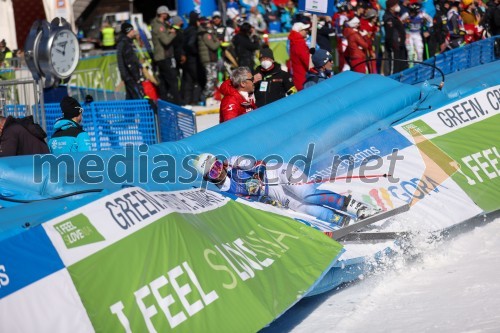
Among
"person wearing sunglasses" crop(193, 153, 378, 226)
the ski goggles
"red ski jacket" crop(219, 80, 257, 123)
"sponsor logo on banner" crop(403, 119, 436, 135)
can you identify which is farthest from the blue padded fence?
the ski goggles

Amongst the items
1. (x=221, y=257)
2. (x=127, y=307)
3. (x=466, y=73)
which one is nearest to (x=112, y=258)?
(x=127, y=307)

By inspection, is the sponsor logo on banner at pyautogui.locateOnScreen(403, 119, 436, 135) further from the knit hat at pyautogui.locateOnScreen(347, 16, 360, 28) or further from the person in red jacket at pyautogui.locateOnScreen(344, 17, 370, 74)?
the knit hat at pyautogui.locateOnScreen(347, 16, 360, 28)

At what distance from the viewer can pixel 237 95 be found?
8969mm

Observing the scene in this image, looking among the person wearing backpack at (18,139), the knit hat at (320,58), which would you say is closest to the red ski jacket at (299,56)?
the knit hat at (320,58)

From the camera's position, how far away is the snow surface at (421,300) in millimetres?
5551

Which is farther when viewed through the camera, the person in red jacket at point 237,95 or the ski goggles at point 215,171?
the person in red jacket at point 237,95

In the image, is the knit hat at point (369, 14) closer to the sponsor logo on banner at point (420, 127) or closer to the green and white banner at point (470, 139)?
the green and white banner at point (470, 139)

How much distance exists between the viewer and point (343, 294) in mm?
6383

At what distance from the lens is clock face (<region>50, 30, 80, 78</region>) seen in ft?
35.2

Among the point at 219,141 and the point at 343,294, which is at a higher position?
the point at 219,141

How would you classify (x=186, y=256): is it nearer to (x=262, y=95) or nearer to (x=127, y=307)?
(x=127, y=307)

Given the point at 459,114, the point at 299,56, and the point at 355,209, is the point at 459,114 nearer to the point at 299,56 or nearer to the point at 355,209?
the point at 355,209

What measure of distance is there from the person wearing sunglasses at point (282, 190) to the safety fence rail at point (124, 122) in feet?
11.4

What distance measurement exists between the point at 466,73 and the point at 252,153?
3.53 meters
